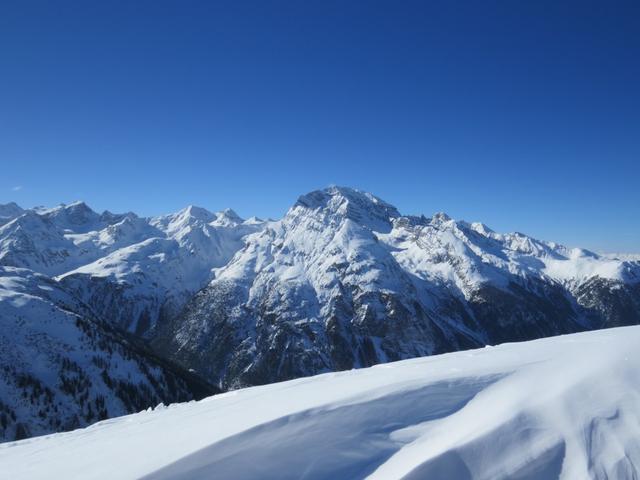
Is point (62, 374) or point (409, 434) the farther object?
point (62, 374)

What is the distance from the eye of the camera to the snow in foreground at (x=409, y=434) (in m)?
7.20

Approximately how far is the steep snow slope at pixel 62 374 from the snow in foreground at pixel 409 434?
2957 inches

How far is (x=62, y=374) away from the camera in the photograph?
82.1m

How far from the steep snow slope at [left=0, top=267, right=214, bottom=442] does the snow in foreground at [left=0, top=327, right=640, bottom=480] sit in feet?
246

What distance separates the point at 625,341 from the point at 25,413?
8598 cm

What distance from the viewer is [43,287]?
128 metres

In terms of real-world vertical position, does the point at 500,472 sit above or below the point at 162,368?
above

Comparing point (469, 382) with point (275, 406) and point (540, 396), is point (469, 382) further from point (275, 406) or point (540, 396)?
point (275, 406)

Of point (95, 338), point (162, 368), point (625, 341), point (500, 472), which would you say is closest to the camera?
point (500, 472)

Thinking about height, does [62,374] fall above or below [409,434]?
below

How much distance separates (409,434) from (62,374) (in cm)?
9317

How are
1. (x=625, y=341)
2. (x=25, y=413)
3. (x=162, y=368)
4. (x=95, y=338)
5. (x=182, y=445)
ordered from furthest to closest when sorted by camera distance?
(x=162, y=368), (x=95, y=338), (x=25, y=413), (x=625, y=341), (x=182, y=445)

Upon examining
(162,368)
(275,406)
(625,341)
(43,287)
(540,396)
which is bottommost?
(162,368)

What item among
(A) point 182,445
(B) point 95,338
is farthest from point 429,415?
(B) point 95,338
